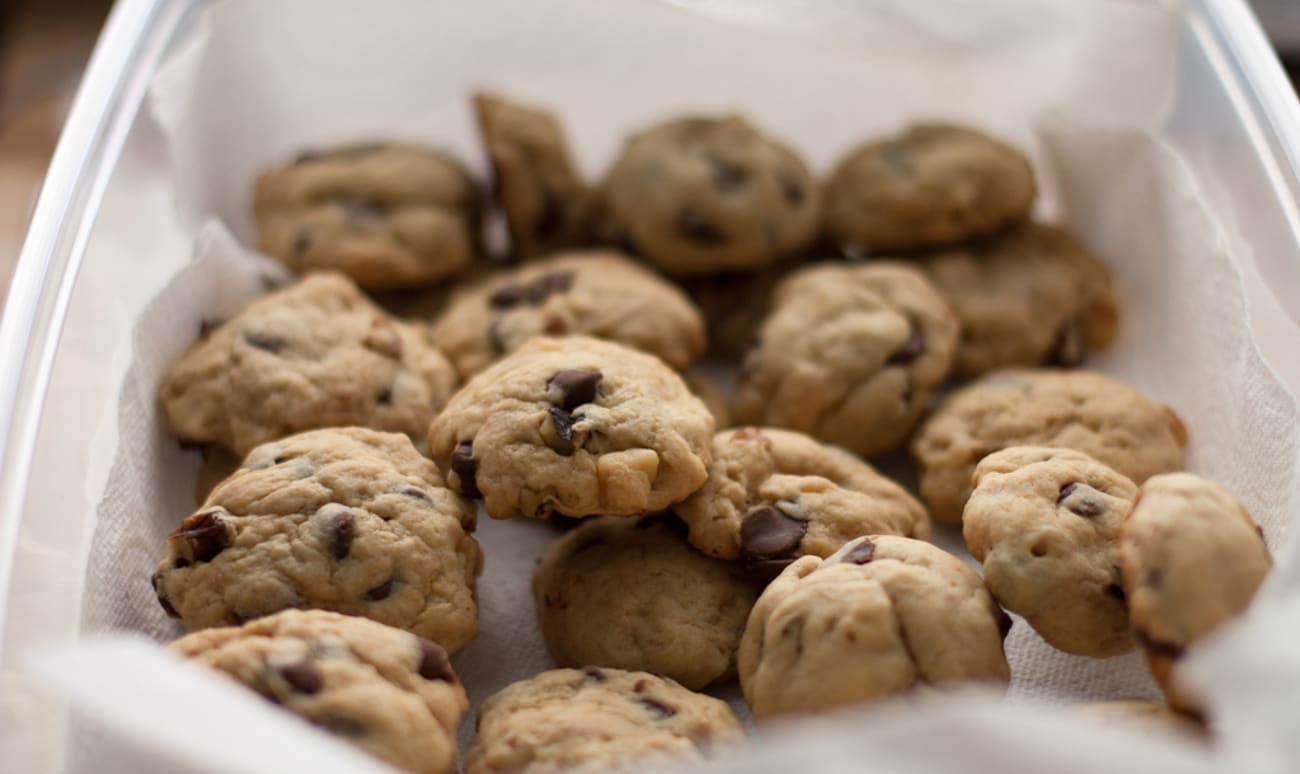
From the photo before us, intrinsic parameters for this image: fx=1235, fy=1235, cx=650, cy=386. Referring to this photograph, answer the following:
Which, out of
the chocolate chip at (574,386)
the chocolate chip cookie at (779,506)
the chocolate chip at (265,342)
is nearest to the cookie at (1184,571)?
the chocolate chip cookie at (779,506)

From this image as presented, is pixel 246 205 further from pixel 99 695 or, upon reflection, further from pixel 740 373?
pixel 99 695

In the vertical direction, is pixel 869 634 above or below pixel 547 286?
below

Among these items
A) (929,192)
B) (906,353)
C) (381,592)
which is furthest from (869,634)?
(929,192)

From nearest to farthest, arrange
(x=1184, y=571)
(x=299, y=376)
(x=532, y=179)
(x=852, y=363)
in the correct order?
(x=1184, y=571) → (x=299, y=376) → (x=852, y=363) → (x=532, y=179)

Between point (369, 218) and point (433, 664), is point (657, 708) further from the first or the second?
point (369, 218)

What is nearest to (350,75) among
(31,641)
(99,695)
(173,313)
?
(173,313)

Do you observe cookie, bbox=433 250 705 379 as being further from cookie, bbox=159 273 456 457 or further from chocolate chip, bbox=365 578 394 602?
chocolate chip, bbox=365 578 394 602
